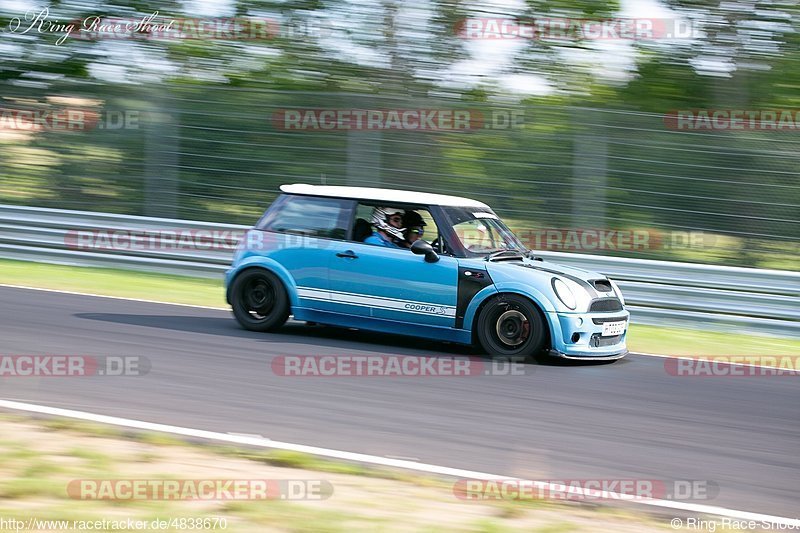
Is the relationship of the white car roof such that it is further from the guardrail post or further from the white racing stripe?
the guardrail post

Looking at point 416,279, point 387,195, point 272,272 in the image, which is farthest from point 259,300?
point 416,279

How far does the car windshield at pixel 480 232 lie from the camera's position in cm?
931

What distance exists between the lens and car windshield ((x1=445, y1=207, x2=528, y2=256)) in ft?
30.6

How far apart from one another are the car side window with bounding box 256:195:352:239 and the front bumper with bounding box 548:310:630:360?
2.36m

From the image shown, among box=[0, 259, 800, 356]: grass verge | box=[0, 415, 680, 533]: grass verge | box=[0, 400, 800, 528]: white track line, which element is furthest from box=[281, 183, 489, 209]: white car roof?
box=[0, 415, 680, 533]: grass verge

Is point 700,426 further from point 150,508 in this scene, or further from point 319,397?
point 150,508

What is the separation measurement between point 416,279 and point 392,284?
0.81 feet

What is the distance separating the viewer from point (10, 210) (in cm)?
1550

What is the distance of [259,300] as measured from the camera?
10.0 metres

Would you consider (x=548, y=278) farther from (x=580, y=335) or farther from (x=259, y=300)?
(x=259, y=300)

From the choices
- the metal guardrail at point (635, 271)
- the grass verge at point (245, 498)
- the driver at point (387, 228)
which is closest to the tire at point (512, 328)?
the driver at point (387, 228)

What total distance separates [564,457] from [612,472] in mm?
364

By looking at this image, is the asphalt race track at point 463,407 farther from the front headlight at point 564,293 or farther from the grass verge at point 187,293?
the grass verge at point 187,293

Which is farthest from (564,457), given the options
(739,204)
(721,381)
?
(739,204)
